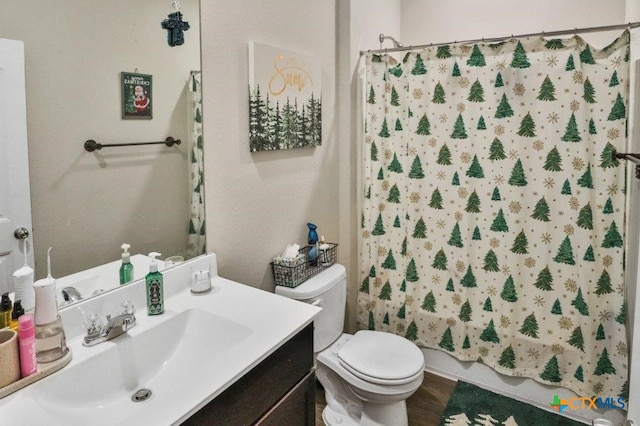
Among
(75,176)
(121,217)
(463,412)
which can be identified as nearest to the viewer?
(75,176)

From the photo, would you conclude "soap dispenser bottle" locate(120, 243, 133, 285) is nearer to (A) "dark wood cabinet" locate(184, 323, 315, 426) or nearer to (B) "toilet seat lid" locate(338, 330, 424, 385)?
(A) "dark wood cabinet" locate(184, 323, 315, 426)

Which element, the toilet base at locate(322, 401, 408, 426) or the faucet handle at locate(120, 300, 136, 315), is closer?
the faucet handle at locate(120, 300, 136, 315)

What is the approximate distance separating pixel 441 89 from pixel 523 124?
17.9 inches

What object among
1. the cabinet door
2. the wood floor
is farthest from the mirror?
the wood floor

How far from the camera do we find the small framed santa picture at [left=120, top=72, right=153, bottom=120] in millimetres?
1381

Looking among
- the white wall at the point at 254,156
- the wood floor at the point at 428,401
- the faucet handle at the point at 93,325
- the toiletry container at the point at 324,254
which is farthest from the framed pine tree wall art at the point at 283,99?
the wood floor at the point at 428,401

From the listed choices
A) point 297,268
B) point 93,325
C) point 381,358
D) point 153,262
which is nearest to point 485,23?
point 297,268

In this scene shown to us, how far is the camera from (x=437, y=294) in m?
2.51

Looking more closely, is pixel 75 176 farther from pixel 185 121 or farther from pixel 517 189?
pixel 517 189

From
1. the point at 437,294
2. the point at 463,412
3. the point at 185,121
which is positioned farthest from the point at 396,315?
the point at 185,121

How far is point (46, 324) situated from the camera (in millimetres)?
1096

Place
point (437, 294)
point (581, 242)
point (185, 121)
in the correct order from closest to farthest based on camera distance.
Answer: point (185, 121)
point (581, 242)
point (437, 294)

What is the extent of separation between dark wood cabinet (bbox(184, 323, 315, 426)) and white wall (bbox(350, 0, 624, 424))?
135cm

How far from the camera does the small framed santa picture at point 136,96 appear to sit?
1.38 metres
